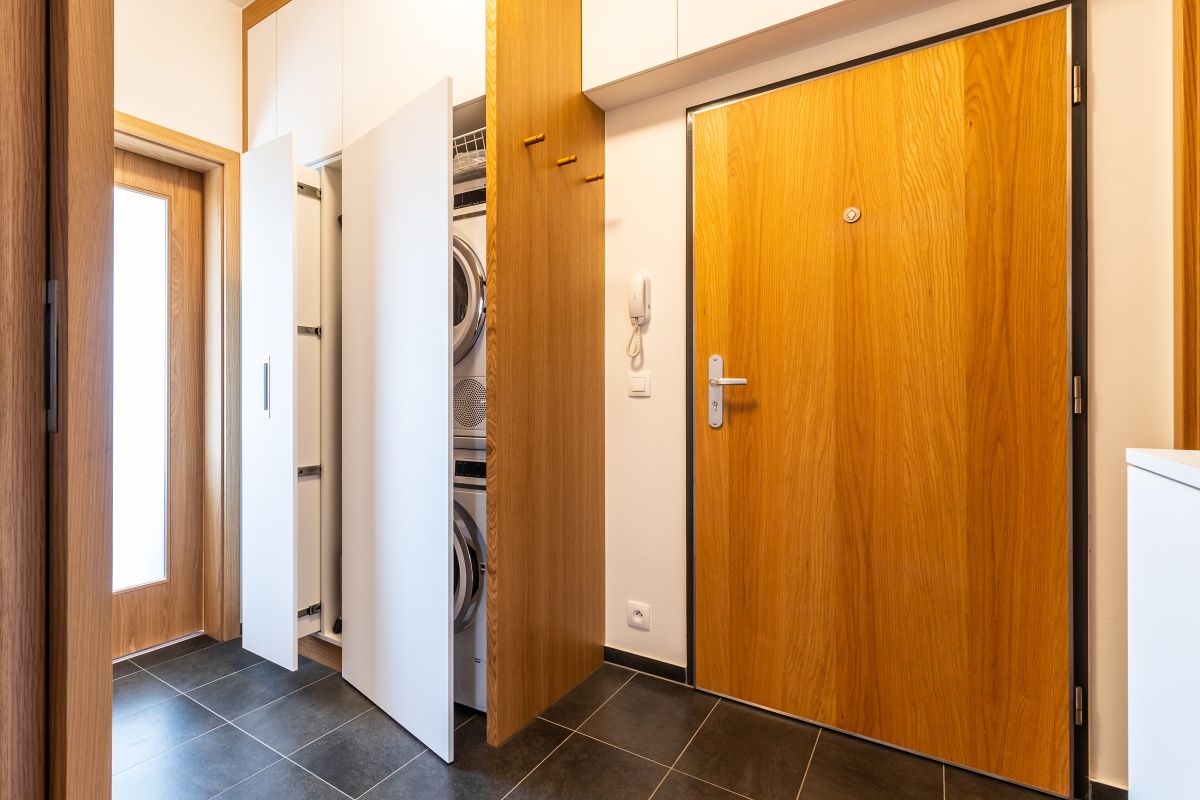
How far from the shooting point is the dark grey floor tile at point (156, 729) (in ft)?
5.25

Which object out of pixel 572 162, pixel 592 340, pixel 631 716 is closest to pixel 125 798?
pixel 631 716

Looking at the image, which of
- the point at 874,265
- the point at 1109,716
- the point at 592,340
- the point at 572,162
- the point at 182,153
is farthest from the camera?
the point at 182,153

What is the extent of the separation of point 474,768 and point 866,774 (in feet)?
3.56

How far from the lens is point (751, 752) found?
1.61 metres

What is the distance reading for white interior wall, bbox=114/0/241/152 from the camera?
2.15 metres

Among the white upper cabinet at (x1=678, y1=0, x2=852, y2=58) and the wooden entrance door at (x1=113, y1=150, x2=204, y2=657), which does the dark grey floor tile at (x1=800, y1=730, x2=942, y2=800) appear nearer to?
the white upper cabinet at (x1=678, y1=0, x2=852, y2=58)

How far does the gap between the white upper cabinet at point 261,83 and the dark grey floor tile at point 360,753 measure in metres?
2.41

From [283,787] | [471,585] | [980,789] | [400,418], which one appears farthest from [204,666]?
[980,789]

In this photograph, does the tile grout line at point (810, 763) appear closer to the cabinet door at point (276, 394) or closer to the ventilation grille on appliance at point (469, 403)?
the ventilation grille on appliance at point (469, 403)

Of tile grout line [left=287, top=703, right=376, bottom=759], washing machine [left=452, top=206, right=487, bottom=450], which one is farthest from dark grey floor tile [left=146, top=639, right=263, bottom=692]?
washing machine [left=452, top=206, right=487, bottom=450]

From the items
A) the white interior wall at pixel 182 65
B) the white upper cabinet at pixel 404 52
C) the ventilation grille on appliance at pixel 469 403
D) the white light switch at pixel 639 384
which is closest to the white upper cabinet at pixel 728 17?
the white upper cabinet at pixel 404 52

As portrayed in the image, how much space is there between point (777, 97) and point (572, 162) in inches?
27.5

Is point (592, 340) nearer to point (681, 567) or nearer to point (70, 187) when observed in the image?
point (681, 567)

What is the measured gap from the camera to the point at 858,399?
5.48ft
